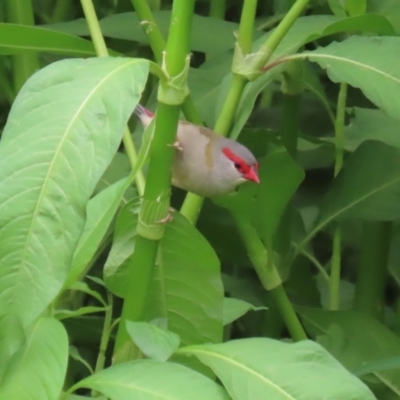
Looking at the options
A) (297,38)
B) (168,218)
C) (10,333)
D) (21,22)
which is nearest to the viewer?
(10,333)

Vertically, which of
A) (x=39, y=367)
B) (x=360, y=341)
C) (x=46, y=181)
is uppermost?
(x=46, y=181)

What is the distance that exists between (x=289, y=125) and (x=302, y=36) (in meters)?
0.10

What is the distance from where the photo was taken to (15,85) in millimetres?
719

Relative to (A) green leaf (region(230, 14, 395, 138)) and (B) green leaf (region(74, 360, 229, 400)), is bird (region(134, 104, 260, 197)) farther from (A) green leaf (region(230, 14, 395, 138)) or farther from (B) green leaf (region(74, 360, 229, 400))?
(B) green leaf (region(74, 360, 229, 400))

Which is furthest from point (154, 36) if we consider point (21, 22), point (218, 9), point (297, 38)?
point (218, 9)

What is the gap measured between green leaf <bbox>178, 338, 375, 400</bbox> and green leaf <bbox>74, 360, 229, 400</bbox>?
1 cm

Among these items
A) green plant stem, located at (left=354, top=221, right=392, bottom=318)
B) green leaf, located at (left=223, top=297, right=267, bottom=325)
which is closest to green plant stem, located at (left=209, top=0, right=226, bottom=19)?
green plant stem, located at (left=354, top=221, right=392, bottom=318)

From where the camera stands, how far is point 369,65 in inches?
19.2

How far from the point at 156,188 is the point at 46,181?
0.27 ft

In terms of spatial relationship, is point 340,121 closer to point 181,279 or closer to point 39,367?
point 181,279

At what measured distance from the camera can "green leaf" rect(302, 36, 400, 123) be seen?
1.56 feet

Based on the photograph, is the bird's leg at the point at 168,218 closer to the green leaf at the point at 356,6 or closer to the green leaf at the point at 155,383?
the green leaf at the point at 155,383

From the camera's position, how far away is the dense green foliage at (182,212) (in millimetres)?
336

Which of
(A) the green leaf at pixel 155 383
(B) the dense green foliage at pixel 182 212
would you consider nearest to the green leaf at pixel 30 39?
(B) the dense green foliage at pixel 182 212
